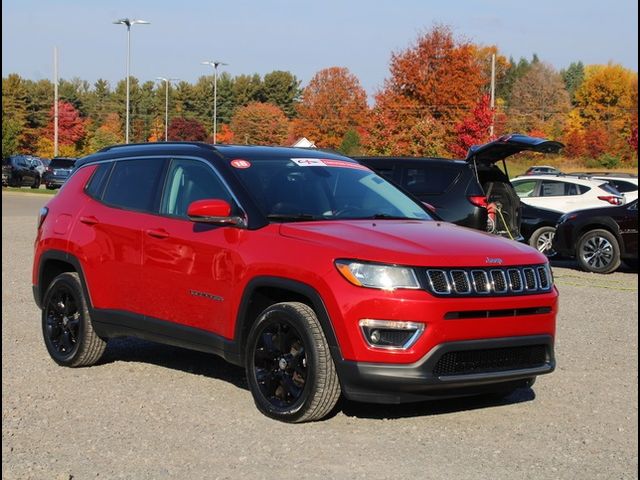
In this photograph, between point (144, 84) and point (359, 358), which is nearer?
point (359, 358)

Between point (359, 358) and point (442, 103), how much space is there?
51.2 m

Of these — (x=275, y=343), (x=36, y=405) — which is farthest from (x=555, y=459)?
(x=36, y=405)

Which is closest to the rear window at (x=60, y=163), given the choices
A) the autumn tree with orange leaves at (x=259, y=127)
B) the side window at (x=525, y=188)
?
the autumn tree with orange leaves at (x=259, y=127)

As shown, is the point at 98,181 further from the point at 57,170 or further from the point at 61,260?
the point at 57,170

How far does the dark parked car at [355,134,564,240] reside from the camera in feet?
42.1

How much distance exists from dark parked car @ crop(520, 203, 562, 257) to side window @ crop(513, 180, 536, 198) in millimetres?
878

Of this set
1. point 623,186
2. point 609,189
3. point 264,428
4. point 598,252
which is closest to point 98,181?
point 264,428

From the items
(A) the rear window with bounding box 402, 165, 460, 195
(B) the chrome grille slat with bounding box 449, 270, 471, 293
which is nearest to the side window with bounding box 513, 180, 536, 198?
(A) the rear window with bounding box 402, 165, 460, 195

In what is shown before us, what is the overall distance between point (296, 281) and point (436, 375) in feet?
3.29

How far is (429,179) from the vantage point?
13.3m

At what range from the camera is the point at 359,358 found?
5.75 meters

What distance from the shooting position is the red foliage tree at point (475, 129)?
143 feet

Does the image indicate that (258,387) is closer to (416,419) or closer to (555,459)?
(416,419)

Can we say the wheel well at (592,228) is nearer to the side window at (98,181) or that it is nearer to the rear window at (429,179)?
the rear window at (429,179)
